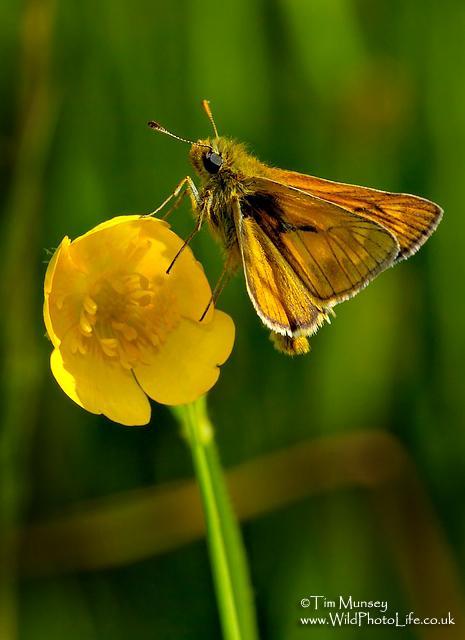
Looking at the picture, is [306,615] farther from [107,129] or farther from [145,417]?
[107,129]

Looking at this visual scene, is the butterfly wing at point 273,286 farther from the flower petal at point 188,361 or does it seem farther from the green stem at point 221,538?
Answer: the green stem at point 221,538

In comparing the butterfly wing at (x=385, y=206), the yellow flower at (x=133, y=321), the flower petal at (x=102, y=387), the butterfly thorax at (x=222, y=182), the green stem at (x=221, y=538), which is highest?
the butterfly thorax at (x=222, y=182)

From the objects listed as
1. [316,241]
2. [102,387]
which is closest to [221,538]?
[102,387]

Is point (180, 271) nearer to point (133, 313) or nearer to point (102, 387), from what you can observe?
point (133, 313)

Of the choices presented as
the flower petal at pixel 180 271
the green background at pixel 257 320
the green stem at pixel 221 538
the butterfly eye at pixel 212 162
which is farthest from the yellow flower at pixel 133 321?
the green background at pixel 257 320

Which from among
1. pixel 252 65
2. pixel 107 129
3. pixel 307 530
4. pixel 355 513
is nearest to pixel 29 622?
pixel 307 530

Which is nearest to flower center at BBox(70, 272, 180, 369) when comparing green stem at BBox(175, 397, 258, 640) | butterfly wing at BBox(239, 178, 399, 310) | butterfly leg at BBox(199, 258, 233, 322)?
butterfly leg at BBox(199, 258, 233, 322)
